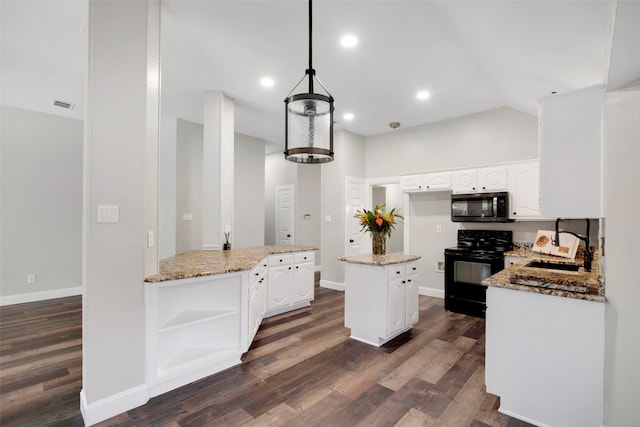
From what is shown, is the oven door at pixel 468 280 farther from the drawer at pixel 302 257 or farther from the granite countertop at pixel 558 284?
the drawer at pixel 302 257

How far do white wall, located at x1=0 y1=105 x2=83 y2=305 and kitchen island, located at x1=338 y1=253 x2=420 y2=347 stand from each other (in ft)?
15.4

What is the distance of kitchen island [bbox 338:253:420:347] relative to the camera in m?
2.98

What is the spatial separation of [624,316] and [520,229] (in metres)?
2.82

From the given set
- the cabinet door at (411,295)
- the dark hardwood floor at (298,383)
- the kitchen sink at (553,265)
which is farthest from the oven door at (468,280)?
the kitchen sink at (553,265)

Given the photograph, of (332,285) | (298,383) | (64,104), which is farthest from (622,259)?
(64,104)

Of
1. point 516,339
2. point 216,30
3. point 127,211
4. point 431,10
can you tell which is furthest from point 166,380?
point 431,10

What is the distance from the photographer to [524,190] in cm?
393

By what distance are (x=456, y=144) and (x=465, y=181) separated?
68 centimetres

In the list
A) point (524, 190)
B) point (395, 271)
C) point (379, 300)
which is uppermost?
point (524, 190)

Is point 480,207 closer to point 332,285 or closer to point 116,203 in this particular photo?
point 332,285

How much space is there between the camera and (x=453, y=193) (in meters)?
4.57

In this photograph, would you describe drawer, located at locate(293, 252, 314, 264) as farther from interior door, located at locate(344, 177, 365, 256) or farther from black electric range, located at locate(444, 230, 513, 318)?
black electric range, located at locate(444, 230, 513, 318)

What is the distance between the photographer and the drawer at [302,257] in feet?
13.6

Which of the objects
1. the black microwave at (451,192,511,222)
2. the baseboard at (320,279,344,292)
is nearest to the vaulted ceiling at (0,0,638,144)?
the black microwave at (451,192,511,222)
